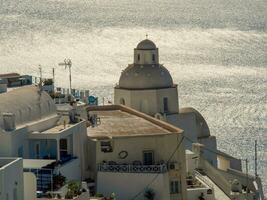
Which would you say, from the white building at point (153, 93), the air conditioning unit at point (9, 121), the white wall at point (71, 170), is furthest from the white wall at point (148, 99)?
the air conditioning unit at point (9, 121)

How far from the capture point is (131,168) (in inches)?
1948

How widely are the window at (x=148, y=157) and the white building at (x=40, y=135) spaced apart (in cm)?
278

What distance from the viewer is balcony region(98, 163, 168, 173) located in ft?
162

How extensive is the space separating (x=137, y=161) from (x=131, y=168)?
950mm

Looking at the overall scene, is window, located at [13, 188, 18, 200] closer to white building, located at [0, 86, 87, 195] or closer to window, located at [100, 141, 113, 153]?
white building, located at [0, 86, 87, 195]

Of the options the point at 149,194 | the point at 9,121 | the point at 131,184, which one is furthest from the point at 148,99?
the point at 9,121

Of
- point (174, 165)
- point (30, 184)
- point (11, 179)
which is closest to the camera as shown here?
point (11, 179)

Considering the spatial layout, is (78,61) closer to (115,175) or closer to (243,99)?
(243,99)

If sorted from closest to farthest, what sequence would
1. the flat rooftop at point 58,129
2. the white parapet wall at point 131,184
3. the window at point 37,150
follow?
1. the window at point 37,150
2. the flat rooftop at point 58,129
3. the white parapet wall at point 131,184

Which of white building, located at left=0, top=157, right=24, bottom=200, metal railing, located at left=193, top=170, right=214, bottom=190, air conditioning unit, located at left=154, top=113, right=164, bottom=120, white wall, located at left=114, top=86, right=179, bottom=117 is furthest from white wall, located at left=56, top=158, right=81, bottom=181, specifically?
white wall, located at left=114, top=86, right=179, bottom=117

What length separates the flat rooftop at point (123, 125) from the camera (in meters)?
51.4

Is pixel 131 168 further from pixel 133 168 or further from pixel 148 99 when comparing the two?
pixel 148 99

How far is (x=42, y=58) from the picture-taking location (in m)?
167

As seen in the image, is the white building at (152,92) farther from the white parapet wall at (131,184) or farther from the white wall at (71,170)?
the white wall at (71,170)
